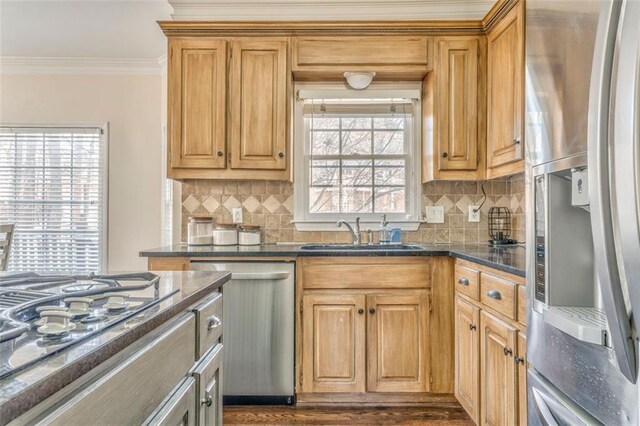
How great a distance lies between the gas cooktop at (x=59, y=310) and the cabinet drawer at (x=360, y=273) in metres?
1.42

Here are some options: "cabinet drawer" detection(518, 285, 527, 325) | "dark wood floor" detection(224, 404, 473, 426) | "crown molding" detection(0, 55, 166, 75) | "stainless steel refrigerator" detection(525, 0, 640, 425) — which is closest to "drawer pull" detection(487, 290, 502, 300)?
"cabinet drawer" detection(518, 285, 527, 325)

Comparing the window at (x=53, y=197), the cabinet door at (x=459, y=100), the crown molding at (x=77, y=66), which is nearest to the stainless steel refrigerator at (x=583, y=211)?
the cabinet door at (x=459, y=100)

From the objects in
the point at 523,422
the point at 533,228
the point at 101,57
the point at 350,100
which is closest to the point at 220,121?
the point at 350,100

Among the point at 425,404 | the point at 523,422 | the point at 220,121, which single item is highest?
the point at 220,121

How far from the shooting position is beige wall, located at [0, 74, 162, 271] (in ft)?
12.6

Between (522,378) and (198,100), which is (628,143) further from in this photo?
(198,100)

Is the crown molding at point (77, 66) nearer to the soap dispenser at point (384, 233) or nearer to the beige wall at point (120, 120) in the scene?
the beige wall at point (120, 120)

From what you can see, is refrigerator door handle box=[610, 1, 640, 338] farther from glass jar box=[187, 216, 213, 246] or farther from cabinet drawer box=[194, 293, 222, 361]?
glass jar box=[187, 216, 213, 246]

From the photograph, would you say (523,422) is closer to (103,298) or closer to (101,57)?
(103,298)

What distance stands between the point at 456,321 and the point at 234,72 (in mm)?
2068

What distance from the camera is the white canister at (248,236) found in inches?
112

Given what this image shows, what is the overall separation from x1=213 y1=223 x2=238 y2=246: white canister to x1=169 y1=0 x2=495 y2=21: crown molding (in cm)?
145

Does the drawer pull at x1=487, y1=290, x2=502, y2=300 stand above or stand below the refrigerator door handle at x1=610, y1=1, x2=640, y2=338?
below

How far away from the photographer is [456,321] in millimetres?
2389
